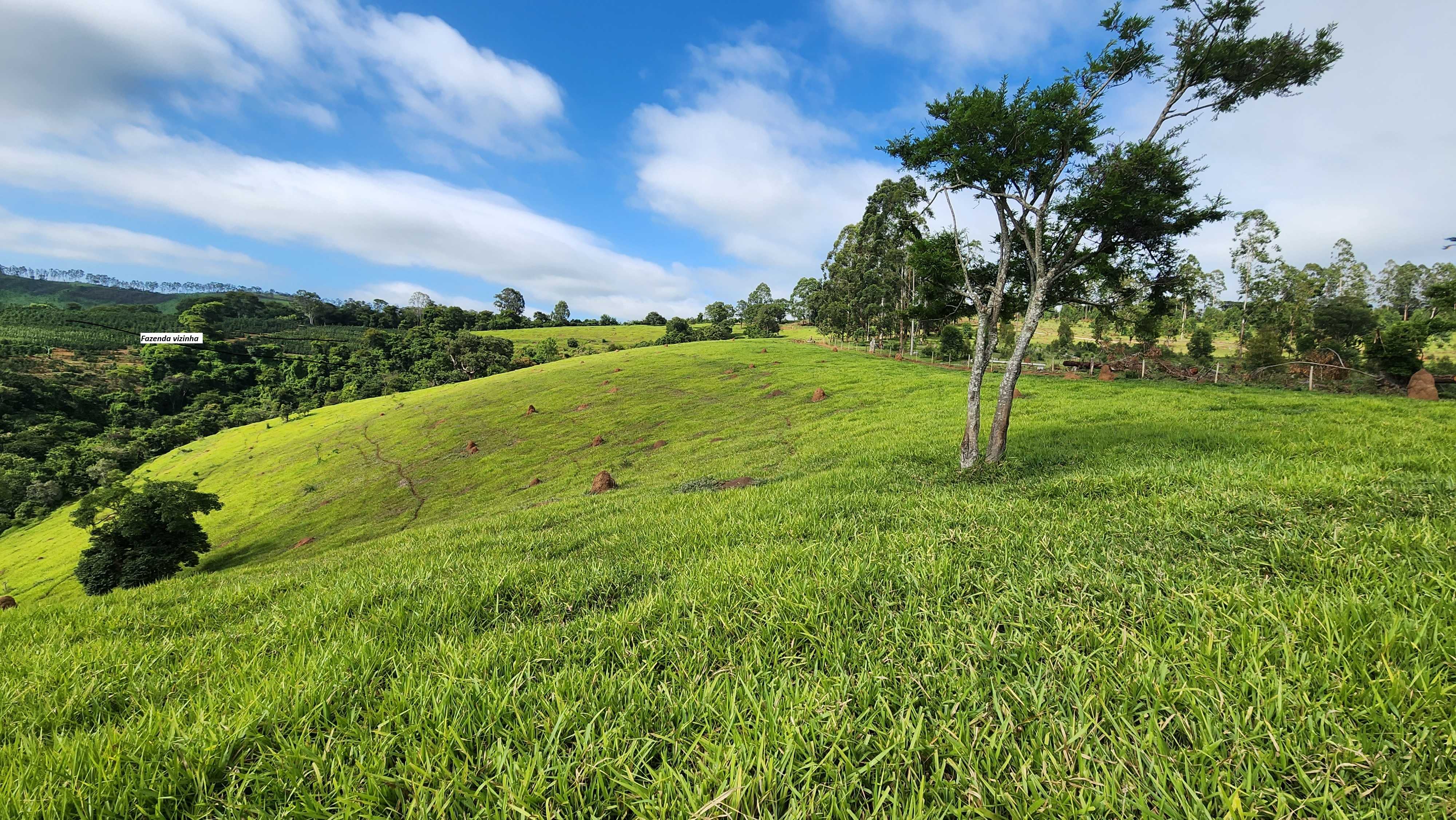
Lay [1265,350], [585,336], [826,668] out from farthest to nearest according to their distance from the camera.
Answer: [585,336] → [1265,350] → [826,668]

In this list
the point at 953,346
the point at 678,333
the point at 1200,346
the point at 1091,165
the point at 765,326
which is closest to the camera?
the point at 1091,165

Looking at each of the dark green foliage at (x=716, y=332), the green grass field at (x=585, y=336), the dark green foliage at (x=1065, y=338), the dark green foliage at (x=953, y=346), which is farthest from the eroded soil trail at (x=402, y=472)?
the dark green foliage at (x=1065, y=338)

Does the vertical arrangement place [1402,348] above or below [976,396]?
above

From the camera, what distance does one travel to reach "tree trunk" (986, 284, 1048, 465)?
977 centimetres

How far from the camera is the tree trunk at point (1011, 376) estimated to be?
9.77 meters

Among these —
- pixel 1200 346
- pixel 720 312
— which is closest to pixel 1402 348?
pixel 1200 346

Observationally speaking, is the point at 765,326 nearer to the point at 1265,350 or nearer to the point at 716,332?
the point at 716,332

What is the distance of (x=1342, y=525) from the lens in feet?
12.0

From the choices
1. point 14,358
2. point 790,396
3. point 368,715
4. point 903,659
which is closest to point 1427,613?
point 903,659

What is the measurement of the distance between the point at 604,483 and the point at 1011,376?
628 inches

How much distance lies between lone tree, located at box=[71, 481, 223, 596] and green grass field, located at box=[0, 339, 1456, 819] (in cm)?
3082

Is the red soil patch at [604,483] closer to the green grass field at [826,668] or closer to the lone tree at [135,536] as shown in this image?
the green grass field at [826,668]

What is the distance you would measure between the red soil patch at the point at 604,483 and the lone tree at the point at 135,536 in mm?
26501

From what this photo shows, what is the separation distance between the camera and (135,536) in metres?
26.2
